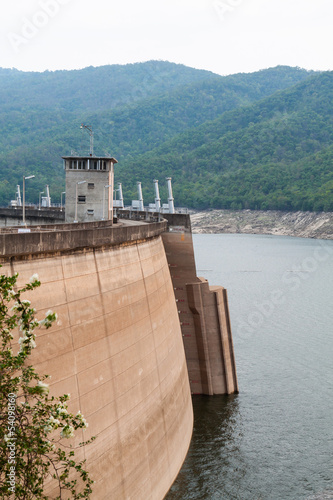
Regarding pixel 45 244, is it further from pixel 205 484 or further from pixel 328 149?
pixel 328 149

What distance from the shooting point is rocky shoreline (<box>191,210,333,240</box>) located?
139 metres

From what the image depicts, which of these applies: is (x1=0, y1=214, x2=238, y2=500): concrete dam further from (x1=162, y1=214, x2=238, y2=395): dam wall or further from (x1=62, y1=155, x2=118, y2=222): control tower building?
(x1=62, y1=155, x2=118, y2=222): control tower building

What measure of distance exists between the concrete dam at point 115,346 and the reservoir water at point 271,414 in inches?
67.0

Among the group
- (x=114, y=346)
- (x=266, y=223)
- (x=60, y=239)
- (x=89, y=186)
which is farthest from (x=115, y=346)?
(x=266, y=223)

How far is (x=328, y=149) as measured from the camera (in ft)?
653

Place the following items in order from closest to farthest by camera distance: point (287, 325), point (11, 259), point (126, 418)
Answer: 1. point (11, 259)
2. point (126, 418)
3. point (287, 325)

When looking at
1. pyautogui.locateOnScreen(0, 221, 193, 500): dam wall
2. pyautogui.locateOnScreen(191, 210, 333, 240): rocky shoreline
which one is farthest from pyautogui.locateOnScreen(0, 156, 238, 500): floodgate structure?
pyautogui.locateOnScreen(191, 210, 333, 240): rocky shoreline

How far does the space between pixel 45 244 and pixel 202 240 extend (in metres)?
118

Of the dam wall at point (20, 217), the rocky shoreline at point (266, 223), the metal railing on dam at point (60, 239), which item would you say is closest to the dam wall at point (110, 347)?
the metal railing on dam at point (60, 239)

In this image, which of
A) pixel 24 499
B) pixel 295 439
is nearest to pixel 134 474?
pixel 24 499

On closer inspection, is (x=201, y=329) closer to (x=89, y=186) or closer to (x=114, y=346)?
(x=89, y=186)

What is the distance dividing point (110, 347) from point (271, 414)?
14.9m

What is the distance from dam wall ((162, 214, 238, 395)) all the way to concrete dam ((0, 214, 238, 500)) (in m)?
5.70

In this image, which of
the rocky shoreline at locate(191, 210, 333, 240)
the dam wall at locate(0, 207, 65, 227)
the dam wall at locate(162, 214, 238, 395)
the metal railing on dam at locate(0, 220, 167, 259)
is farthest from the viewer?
the rocky shoreline at locate(191, 210, 333, 240)
